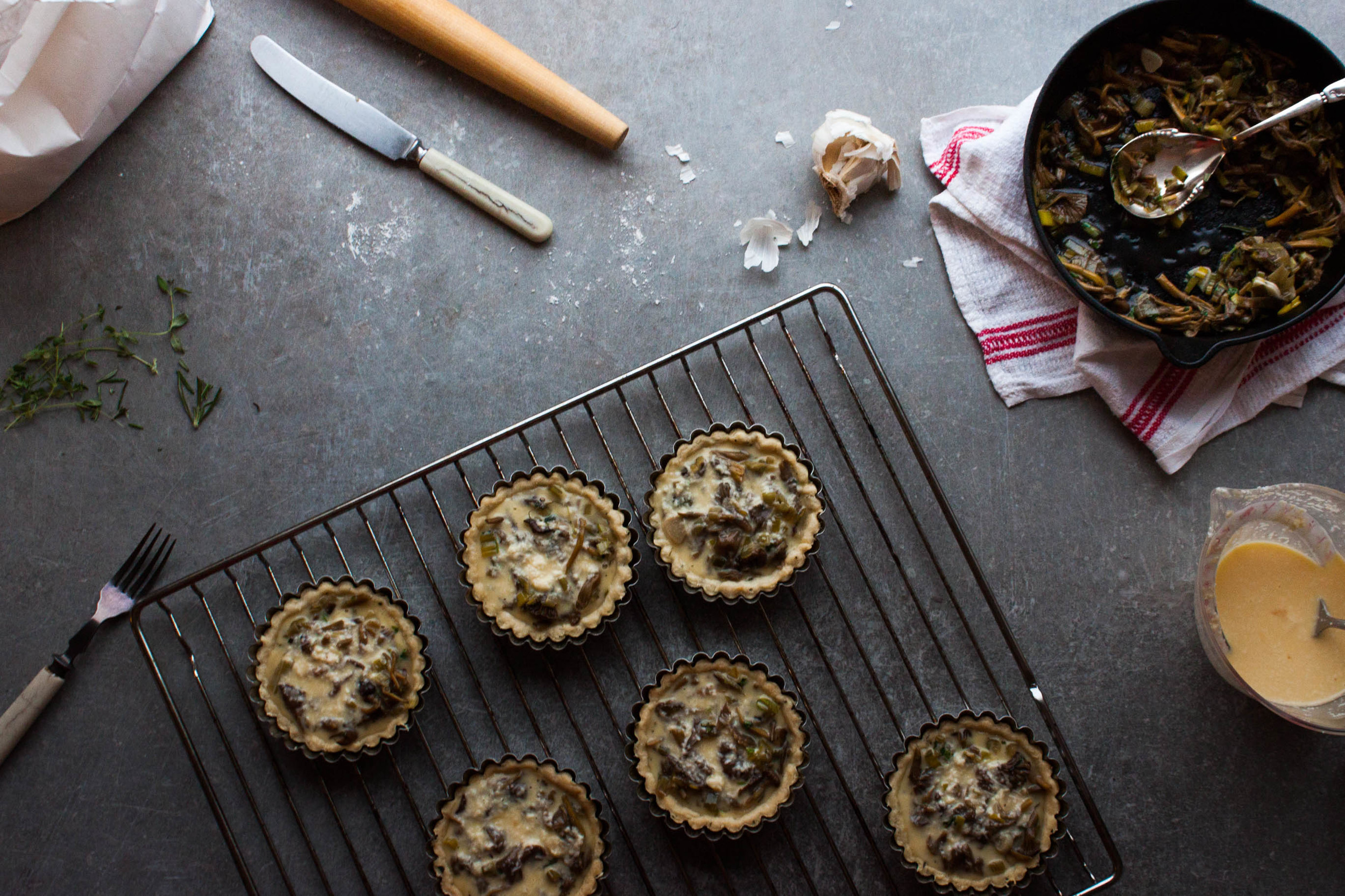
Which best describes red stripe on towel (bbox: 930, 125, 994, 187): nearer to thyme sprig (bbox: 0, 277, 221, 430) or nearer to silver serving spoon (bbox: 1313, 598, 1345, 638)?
silver serving spoon (bbox: 1313, 598, 1345, 638)

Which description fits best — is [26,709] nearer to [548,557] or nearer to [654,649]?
[548,557]

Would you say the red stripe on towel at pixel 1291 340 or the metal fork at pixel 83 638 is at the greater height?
the metal fork at pixel 83 638

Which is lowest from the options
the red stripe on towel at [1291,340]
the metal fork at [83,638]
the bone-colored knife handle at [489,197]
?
the red stripe on towel at [1291,340]

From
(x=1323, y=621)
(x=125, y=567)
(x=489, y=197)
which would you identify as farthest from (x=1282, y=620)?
(x=125, y=567)

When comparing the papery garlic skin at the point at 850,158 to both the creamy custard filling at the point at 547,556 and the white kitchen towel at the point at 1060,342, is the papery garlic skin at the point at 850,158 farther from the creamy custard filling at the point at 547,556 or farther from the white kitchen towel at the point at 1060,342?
the creamy custard filling at the point at 547,556

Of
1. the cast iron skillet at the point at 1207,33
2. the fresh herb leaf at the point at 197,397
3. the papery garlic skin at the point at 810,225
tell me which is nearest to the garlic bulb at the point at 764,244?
the papery garlic skin at the point at 810,225

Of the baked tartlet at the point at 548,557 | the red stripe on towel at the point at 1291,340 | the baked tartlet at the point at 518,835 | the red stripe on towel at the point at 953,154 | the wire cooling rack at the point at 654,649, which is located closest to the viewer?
the baked tartlet at the point at 518,835

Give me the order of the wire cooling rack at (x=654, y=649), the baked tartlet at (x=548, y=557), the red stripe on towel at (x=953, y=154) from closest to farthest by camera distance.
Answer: the baked tartlet at (x=548, y=557) → the wire cooling rack at (x=654, y=649) → the red stripe on towel at (x=953, y=154)
